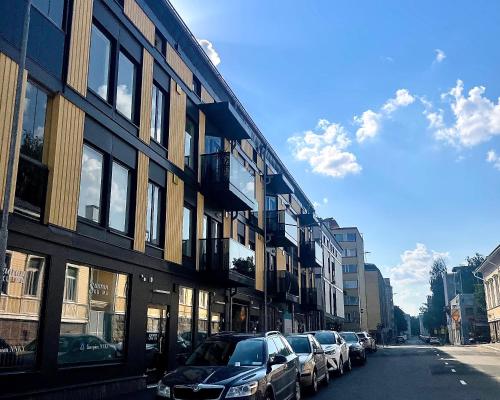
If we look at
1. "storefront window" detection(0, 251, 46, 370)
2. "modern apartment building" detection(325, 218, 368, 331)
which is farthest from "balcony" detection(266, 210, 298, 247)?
"modern apartment building" detection(325, 218, 368, 331)

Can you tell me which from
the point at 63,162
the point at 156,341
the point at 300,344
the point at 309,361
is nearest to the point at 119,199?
the point at 63,162

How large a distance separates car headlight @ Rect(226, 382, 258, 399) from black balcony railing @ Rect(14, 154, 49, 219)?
18.7ft

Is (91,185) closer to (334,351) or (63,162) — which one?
(63,162)

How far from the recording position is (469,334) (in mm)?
83688

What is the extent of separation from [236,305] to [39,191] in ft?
48.2

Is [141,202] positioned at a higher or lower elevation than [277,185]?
lower

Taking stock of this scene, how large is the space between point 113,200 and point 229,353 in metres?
6.27

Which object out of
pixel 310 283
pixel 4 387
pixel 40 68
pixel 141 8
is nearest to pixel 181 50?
pixel 141 8

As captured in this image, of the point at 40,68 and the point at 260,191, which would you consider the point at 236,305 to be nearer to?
the point at 260,191

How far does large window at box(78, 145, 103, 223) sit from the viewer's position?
13.2m

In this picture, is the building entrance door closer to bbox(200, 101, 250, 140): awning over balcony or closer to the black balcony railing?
the black balcony railing

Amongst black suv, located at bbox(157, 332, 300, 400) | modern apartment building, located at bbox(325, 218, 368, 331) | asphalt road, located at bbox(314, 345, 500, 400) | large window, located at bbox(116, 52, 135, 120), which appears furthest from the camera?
modern apartment building, located at bbox(325, 218, 368, 331)

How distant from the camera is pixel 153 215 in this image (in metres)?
17.0

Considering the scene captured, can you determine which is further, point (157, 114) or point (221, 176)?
point (221, 176)
